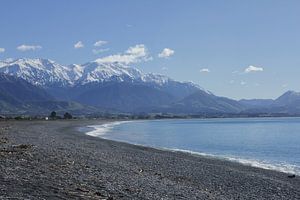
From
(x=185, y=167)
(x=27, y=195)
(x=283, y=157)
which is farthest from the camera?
(x=283, y=157)

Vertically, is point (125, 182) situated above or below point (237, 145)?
above

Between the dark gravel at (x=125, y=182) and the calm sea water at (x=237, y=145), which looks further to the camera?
the calm sea water at (x=237, y=145)

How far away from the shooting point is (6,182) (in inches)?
674

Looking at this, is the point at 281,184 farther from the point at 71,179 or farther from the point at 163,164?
the point at 71,179

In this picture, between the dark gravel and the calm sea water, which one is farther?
the calm sea water

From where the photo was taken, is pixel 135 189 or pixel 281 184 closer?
pixel 135 189

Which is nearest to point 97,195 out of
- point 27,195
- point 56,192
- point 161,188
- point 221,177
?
point 56,192

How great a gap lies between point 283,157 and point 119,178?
30.7m

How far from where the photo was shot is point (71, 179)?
19500mm

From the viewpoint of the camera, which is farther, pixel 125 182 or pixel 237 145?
pixel 237 145

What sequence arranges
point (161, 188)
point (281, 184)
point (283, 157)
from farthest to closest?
point (283, 157), point (281, 184), point (161, 188)

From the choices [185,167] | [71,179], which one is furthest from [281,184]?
[71,179]

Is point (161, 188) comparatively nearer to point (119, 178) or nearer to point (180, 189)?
point (180, 189)

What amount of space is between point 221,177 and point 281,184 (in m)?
3.33
